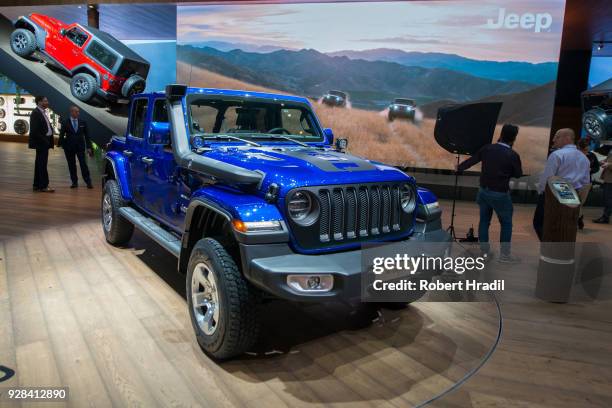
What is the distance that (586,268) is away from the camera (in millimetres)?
4984

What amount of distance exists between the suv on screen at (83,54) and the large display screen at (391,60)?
4.49ft

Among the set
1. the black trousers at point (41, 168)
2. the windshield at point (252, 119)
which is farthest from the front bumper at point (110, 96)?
the windshield at point (252, 119)

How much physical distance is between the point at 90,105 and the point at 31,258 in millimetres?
7503

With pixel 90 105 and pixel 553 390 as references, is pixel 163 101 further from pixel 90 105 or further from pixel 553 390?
pixel 90 105

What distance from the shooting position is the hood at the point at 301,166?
8.98 ft

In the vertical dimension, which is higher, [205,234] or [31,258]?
[205,234]

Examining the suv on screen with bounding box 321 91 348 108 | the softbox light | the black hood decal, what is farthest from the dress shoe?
the black hood decal

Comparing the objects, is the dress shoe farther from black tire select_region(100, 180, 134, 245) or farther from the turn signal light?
black tire select_region(100, 180, 134, 245)

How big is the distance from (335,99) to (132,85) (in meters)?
4.97

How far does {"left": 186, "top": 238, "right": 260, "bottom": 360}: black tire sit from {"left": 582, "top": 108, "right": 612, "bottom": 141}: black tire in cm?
852

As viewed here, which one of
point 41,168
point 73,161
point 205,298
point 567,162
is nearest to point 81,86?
point 73,161

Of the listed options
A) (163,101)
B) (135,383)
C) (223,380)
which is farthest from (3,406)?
(163,101)

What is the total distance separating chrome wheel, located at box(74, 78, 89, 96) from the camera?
34.6 ft

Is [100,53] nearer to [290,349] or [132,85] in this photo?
[132,85]
